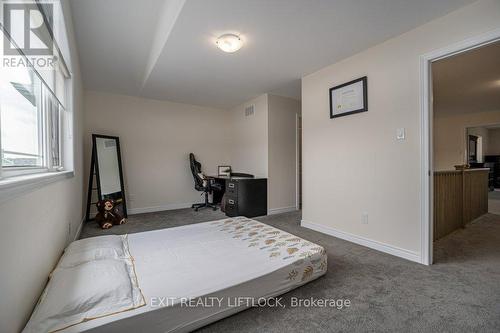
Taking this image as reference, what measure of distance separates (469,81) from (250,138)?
3.94 metres

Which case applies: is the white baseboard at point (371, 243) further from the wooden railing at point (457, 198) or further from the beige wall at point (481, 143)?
the beige wall at point (481, 143)

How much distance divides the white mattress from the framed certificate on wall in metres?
1.80

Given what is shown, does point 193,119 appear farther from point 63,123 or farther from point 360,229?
point 360,229

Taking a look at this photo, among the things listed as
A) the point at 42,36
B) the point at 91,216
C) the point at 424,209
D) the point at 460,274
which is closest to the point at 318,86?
the point at 424,209

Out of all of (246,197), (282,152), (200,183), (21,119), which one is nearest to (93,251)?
(21,119)

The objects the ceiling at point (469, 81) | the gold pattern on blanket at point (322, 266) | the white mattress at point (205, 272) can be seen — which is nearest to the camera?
the white mattress at point (205, 272)

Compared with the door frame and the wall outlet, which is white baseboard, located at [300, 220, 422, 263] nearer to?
the door frame

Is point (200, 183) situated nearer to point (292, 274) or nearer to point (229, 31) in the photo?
point (229, 31)

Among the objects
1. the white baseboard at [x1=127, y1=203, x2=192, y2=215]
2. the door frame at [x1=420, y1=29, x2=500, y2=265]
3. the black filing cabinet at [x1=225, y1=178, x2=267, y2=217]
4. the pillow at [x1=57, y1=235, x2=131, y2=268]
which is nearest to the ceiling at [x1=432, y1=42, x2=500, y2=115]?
the door frame at [x1=420, y1=29, x2=500, y2=265]

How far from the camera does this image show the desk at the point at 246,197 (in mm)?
3934

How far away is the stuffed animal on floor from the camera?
3378 mm

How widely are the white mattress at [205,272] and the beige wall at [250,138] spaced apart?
2.26 meters

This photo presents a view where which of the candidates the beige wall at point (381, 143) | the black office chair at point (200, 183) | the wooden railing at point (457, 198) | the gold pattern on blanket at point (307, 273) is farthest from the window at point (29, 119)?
the wooden railing at point (457, 198)

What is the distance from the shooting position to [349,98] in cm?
275
